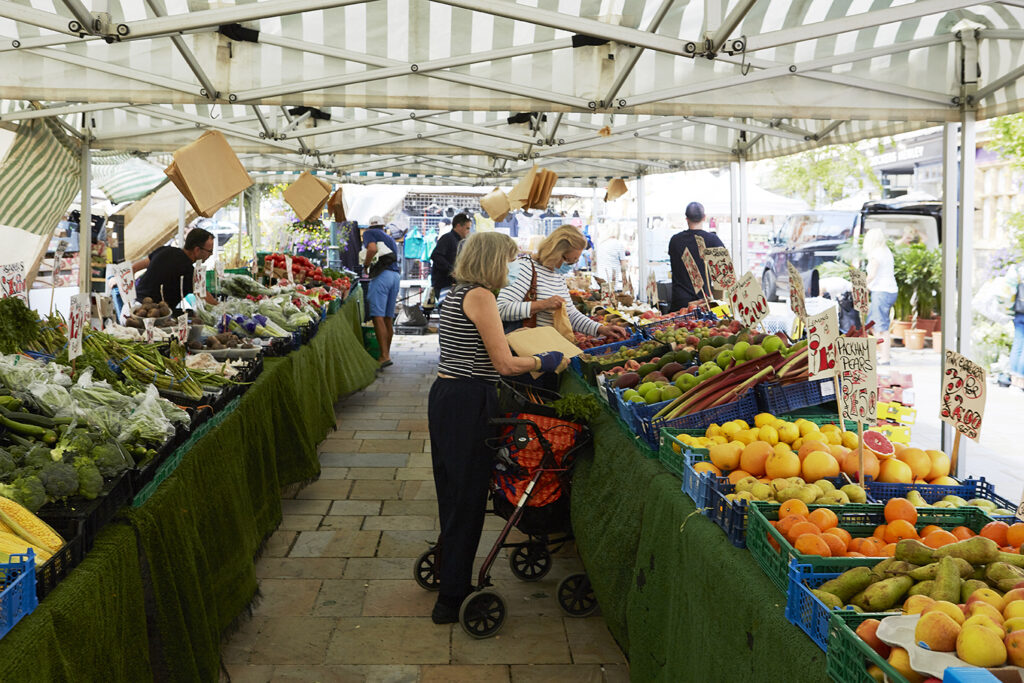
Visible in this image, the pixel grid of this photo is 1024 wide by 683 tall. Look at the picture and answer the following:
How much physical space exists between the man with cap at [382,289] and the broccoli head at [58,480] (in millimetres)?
8532

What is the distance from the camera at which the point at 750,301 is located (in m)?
4.51

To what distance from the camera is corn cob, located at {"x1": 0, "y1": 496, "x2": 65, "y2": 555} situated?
2.16 metres

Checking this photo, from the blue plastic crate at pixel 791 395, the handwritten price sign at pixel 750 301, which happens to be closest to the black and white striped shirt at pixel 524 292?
the handwritten price sign at pixel 750 301

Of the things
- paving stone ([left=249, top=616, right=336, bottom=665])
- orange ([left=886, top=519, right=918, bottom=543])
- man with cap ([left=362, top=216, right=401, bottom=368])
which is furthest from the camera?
man with cap ([left=362, top=216, right=401, bottom=368])

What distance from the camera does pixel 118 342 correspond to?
14.1 ft

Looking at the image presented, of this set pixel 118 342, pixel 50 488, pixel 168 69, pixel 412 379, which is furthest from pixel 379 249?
pixel 50 488

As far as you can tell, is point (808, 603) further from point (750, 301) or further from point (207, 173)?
point (207, 173)

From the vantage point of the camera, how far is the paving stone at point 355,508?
18.1 ft

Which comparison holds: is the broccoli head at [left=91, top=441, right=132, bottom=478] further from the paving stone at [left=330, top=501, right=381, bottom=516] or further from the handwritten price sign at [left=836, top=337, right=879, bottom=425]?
the paving stone at [left=330, top=501, right=381, bottom=516]

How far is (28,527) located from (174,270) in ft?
16.6

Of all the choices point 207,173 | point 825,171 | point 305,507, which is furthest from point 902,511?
point 825,171

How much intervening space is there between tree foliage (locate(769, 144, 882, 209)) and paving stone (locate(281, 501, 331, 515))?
19616 mm

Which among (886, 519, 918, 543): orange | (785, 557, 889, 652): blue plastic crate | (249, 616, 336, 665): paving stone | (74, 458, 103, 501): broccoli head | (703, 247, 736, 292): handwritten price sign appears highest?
(703, 247, 736, 292): handwritten price sign

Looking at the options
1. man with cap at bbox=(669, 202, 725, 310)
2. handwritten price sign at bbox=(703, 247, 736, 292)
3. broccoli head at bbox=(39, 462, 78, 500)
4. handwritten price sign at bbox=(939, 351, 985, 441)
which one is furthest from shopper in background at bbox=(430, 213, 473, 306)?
handwritten price sign at bbox=(939, 351, 985, 441)
